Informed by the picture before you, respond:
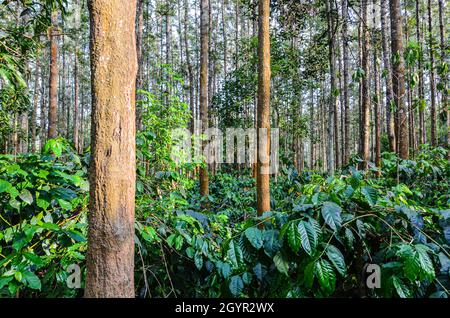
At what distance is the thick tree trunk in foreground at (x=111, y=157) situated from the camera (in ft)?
4.76

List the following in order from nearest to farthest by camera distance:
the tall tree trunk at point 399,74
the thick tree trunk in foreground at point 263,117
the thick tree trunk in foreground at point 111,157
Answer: the thick tree trunk in foreground at point 111,157, the thick tree trunk in foreground at point 263,117, the tall tree trunk at point 399,74

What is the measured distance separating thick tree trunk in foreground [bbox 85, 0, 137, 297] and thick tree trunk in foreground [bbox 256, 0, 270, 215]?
9.64ft

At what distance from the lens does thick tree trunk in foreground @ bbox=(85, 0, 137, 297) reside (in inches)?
57.1

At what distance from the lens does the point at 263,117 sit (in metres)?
4.39

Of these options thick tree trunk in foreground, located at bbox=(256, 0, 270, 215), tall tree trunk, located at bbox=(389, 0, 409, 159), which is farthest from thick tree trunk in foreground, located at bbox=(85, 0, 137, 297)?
tall tree trunk, located at bbox=(389, 0, 409, 159)

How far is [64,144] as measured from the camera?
2.42 m

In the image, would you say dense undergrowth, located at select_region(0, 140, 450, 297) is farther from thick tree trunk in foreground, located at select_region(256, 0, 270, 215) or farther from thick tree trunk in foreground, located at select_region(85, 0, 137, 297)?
thick tree trunk in foreground, located at select_region(256, 0, 270, 215)

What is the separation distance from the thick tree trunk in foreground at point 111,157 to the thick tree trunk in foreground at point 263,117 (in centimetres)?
294

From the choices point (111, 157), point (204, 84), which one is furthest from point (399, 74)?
point (111, 157)

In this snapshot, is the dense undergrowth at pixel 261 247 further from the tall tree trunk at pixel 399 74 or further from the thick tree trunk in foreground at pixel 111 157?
the tall tree trunk at pixel 399 74

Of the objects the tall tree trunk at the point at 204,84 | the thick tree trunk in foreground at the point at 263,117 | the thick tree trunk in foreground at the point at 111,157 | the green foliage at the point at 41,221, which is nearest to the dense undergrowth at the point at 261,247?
the green foliage at the point at 41,221

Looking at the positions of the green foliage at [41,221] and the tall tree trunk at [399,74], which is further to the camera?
the tall tree trunk at [399,74]

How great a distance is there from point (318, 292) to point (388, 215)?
678mm
